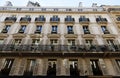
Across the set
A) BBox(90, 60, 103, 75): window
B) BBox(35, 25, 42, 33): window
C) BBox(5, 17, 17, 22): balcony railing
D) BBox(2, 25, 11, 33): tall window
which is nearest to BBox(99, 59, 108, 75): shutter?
BBox(90, 60, 103, 75): window

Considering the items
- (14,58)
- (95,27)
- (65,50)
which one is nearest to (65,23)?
(95,27)

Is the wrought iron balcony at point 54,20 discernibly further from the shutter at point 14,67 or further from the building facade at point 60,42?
the shutter at point 14,67

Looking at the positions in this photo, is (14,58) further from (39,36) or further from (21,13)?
(21,13)

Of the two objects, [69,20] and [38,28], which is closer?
[38,28]

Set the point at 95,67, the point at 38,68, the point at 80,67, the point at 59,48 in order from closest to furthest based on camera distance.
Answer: the point at 38,68
the point at 80,67
the point at 95,67
the point at 59,48

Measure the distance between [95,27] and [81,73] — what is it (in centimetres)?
753

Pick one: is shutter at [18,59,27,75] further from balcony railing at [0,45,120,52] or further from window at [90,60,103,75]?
window at [90,60,103,75]

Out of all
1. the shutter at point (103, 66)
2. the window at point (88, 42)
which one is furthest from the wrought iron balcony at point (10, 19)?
the shutter at point (103, 66)

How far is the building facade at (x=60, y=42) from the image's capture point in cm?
1447

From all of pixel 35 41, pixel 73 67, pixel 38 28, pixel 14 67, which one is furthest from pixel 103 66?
pixel 38 28

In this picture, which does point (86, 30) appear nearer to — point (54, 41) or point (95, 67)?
point (54, 41)

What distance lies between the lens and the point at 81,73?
14.0m

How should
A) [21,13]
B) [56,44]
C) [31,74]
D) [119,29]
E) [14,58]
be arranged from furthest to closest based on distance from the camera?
1. [21,13]
2. [119,29]
3. [56,44]
4. [14,58]
5. [31,74]

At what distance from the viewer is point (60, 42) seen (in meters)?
17.2
